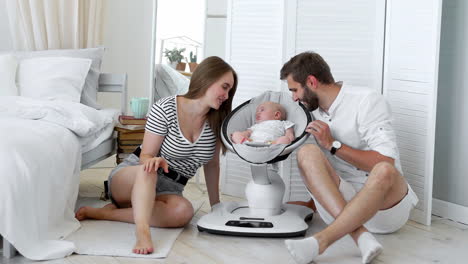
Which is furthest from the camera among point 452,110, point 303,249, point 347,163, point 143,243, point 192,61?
point 192,61

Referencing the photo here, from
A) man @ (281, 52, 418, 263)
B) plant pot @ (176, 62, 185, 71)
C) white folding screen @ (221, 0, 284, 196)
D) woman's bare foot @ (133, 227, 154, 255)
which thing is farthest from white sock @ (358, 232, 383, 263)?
plant pot @ (176, 62, 185, 71)

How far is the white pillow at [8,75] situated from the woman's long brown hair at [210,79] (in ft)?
4.41

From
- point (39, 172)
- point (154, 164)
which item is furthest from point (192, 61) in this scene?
point (39, 172)

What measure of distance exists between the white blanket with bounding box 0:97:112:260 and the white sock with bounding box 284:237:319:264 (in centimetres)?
88

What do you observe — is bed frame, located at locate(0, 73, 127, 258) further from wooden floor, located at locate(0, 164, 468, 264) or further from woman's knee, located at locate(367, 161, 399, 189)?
woman's knee, located at locate(367, 161, 399, 189)

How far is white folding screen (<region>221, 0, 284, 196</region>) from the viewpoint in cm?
371

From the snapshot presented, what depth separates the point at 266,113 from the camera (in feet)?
9.71

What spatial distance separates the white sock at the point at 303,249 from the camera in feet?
7.35

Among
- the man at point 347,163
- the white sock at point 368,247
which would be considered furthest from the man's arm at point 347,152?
the white sock at point 368,247

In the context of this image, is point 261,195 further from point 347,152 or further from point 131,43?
point 131,43

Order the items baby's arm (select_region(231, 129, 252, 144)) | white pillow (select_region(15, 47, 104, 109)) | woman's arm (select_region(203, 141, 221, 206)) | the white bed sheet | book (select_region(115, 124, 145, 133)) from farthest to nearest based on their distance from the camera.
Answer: white pillow (select_region(15, 47, 104, 109)), book (select_region(115, 124, 145, 133)), the white bed sheet, woman's arm (select_region(203, 141, 221, 206)), baby's arm (select_region(231, 129, 252, 144))

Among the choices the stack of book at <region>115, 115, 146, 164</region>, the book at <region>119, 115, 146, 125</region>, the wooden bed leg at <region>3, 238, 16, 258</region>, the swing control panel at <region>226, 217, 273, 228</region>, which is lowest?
the wooden bed leg at <region>3, 238, 16, 258</region>

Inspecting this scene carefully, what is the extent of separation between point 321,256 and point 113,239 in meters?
0.91

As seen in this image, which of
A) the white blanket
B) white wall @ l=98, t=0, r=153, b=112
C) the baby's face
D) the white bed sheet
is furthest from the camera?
white wall @ l=98, t=0, r=153, b=112
